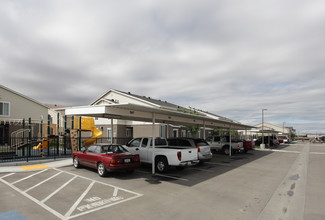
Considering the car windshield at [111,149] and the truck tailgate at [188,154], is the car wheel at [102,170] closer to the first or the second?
the car windshield at [111,149]

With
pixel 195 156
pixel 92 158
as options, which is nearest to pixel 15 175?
pixel 92 158

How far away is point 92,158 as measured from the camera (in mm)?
10055

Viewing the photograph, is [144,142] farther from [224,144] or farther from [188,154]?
[224,144]

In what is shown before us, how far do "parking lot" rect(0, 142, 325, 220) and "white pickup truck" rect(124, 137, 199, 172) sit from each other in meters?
0.61

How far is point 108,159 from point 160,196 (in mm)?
3340

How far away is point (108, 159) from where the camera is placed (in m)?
9.07

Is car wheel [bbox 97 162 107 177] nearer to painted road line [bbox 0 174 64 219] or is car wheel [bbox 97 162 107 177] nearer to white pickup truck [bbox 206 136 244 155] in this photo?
painted road line [bbox 0 174 64 219]

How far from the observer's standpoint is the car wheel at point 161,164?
1037cm

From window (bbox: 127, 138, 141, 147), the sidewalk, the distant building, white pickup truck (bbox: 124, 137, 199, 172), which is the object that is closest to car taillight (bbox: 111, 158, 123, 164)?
white pickup truck (bbox: 124, 137, 199, 172)

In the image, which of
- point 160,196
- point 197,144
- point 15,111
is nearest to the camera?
point 160,196

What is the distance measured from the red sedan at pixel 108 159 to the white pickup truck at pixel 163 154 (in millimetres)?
1294

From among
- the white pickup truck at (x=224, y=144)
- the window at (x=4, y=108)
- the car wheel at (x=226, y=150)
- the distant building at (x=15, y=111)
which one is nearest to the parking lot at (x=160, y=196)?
the white pickup truck at (x=224, y=144)

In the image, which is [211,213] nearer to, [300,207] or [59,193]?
[300,207]

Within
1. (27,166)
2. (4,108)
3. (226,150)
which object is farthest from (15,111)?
(226,150)
